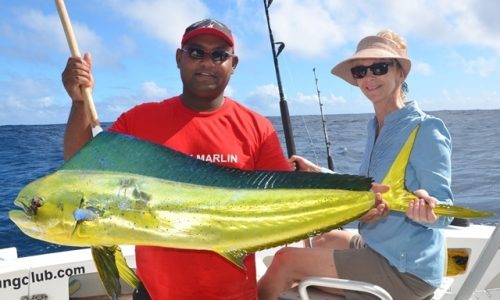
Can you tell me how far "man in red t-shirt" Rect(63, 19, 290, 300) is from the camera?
80.7 inches

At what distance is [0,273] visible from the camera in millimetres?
3420

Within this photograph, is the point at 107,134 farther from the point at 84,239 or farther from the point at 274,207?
the point at 274,207

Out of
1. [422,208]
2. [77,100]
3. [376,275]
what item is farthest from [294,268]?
[77,100]

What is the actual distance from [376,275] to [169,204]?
1.66 metres

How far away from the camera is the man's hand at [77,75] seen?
5.78 ft

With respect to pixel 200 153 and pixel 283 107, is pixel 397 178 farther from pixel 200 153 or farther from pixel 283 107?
pixel 283 107

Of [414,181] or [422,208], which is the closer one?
[422,208]

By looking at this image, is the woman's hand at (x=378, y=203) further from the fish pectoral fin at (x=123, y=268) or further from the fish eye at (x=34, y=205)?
the fish eye at (x=34, y=205)

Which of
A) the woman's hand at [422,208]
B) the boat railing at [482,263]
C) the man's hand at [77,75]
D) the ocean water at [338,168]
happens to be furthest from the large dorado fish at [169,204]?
the ocean water at [338,168]

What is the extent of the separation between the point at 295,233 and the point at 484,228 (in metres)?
3.42

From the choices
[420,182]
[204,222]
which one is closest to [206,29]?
[204,222]

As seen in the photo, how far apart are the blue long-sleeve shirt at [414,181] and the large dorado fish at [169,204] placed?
0.89 meters

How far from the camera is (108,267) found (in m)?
1.40

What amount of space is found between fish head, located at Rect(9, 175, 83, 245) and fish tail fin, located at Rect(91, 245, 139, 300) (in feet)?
0.30
